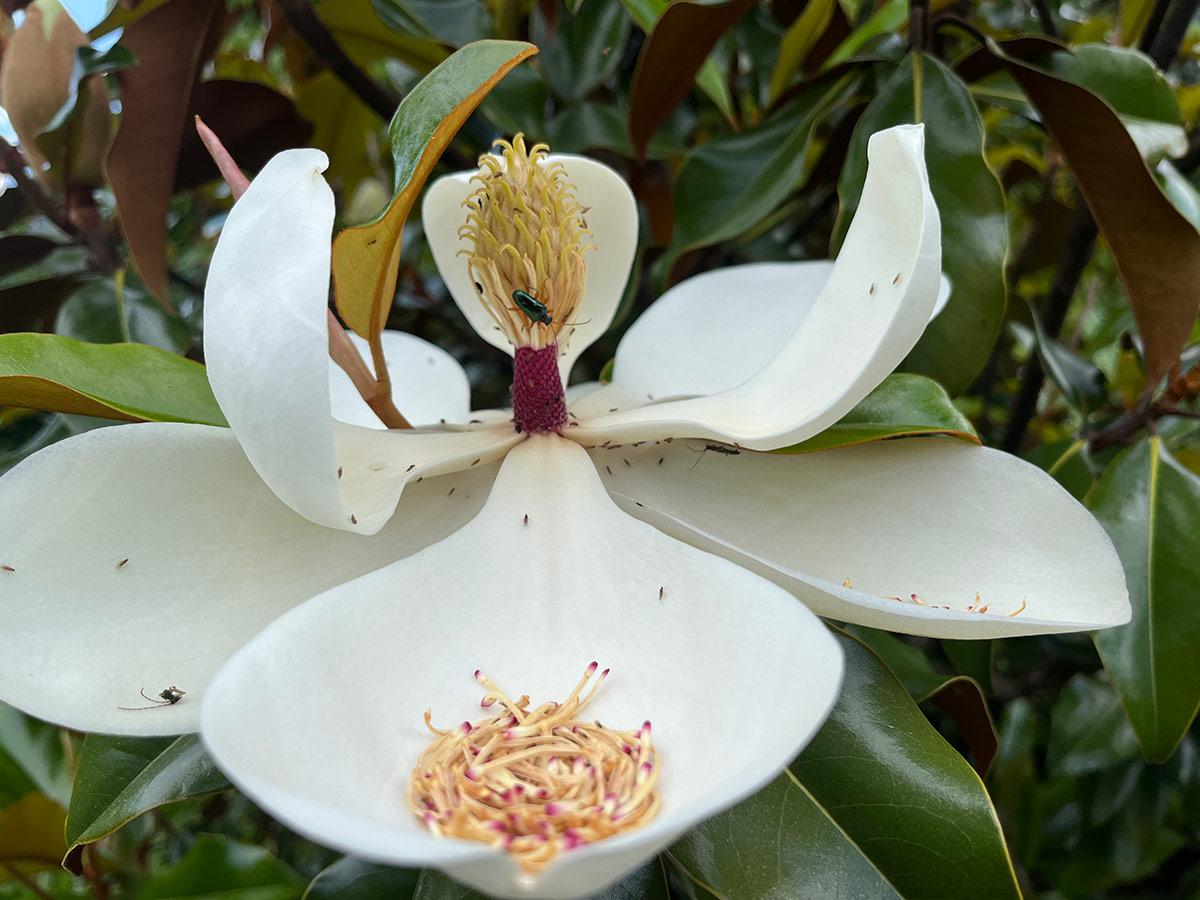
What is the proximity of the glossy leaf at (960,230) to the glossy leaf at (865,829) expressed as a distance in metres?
0.31

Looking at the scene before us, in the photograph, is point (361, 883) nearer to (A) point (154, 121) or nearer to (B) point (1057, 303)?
(A) point (154, 121)

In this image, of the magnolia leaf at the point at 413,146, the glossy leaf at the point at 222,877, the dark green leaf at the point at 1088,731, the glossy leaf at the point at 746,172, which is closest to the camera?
the magnolia leaf at the point at 413,146

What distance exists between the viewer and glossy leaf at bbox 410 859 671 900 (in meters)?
0.52

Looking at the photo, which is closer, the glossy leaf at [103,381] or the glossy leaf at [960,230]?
the glossy leaf at [103,381]

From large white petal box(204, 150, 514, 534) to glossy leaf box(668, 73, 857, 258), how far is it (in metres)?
0.47

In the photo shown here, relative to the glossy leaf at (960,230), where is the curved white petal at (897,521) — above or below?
below

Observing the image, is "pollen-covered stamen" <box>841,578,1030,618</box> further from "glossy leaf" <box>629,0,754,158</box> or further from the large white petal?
"glossy leaf" <box>629,0,754,158</box>

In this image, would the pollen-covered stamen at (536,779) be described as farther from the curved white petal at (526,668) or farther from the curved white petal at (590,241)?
the curved white petal at (590,241)

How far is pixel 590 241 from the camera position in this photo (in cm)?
72

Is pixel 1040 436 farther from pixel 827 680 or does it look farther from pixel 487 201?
pixel 827 680

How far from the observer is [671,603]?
1.55 ft

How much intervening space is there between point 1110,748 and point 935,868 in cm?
63

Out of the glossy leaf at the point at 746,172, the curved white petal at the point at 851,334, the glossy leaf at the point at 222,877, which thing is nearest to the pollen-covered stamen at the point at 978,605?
the curved white petal at the point at 851,334

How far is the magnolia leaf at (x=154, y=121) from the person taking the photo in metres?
0.81
